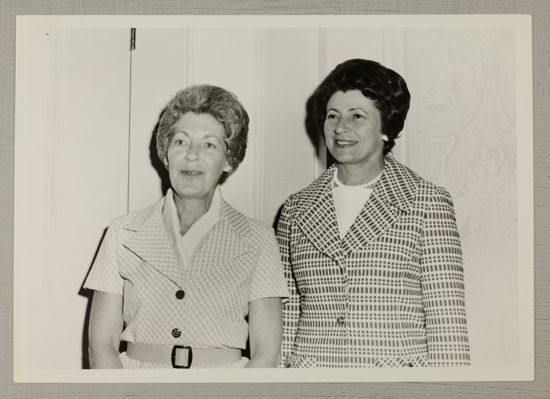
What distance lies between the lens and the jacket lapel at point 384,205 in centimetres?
114

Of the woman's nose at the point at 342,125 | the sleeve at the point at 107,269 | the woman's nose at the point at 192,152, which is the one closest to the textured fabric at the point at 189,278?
the sleeve at the point at 107,269

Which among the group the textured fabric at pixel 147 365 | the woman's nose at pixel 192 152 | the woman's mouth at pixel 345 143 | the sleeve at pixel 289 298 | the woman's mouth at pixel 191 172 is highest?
the woman's mouth at pixel 345 143

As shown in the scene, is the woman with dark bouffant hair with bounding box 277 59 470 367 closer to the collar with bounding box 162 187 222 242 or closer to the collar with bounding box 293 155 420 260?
the collar with bounding box 293 155 420 260

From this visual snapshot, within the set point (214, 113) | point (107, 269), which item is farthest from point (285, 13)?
point (107, 269)

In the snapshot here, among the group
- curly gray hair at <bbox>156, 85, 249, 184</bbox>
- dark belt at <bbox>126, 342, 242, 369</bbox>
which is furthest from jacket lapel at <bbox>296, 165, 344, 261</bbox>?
dark belt at <bbox>126, 342, 242, 369</bbox>

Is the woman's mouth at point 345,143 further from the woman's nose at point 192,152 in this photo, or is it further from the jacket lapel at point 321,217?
the woman's nose at point 192,152

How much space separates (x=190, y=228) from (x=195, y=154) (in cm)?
14

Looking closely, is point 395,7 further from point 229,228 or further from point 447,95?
point 229,228

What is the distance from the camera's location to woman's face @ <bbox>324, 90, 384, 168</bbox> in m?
1.16

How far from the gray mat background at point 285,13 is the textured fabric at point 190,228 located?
0.83 ft

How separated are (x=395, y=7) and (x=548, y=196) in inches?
18.5

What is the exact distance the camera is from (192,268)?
1150 mm

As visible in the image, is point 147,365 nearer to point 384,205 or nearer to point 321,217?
point 321,217

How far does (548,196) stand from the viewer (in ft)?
3.93
